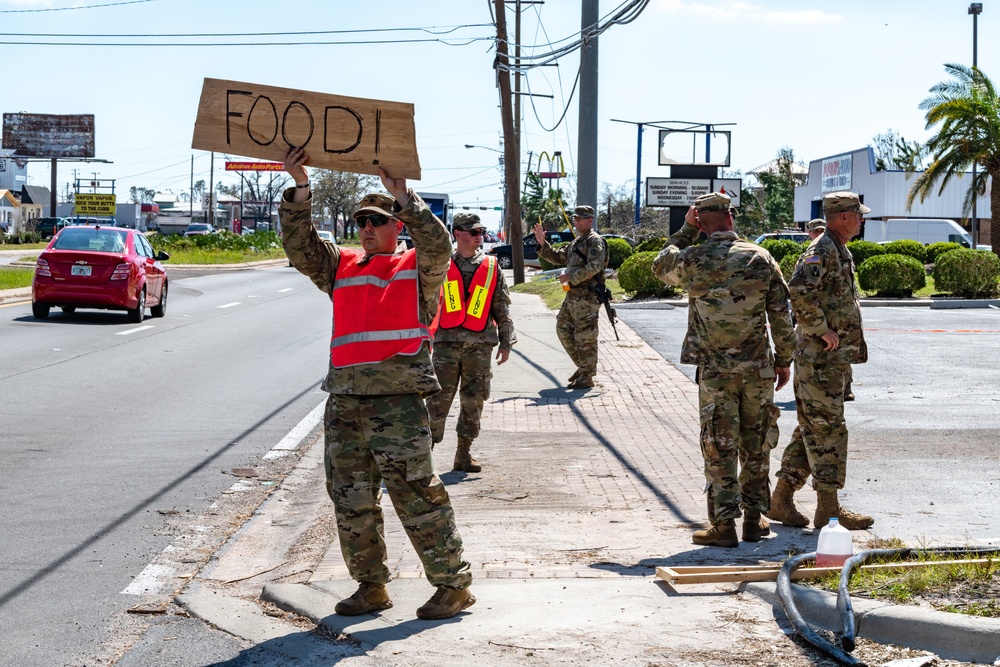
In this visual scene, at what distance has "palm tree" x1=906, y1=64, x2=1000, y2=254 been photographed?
33500 mm

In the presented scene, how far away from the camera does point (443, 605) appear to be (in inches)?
208

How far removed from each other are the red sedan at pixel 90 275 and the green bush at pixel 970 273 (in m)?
16.9

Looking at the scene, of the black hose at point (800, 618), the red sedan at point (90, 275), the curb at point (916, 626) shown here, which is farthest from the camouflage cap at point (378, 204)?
the red sedan at point (90, 275)

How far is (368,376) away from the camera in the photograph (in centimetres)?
516

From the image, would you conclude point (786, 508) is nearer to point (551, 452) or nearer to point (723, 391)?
point (723, 391)

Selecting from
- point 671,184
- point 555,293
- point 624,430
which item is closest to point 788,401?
point 624,430

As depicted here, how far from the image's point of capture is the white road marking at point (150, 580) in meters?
5.94

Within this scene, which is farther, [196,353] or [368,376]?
[196,353]

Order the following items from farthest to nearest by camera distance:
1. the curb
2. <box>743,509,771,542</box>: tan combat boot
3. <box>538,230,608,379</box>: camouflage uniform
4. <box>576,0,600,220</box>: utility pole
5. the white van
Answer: the white van
<box>576,0,600,220</box>: utility pole
<box>538,230,608,379</box>: camouflage uniform
<box>743,509,771,542</box>: tan combat boot
the curb

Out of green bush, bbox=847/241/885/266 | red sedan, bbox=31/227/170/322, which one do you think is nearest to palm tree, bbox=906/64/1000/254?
green bush, bbox=847/241/885/266

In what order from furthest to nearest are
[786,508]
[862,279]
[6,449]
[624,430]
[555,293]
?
[555,293] → [862,279] → [624,430] → [6,449] → [786,508]

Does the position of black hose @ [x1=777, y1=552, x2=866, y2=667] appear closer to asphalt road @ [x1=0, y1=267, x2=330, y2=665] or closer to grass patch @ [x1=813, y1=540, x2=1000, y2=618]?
grass patch @ [x1=813, y1=540, x2=1000, y2=618]

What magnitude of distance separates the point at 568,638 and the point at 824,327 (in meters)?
2.78

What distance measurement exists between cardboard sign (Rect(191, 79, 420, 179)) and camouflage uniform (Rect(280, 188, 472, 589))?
28cm
